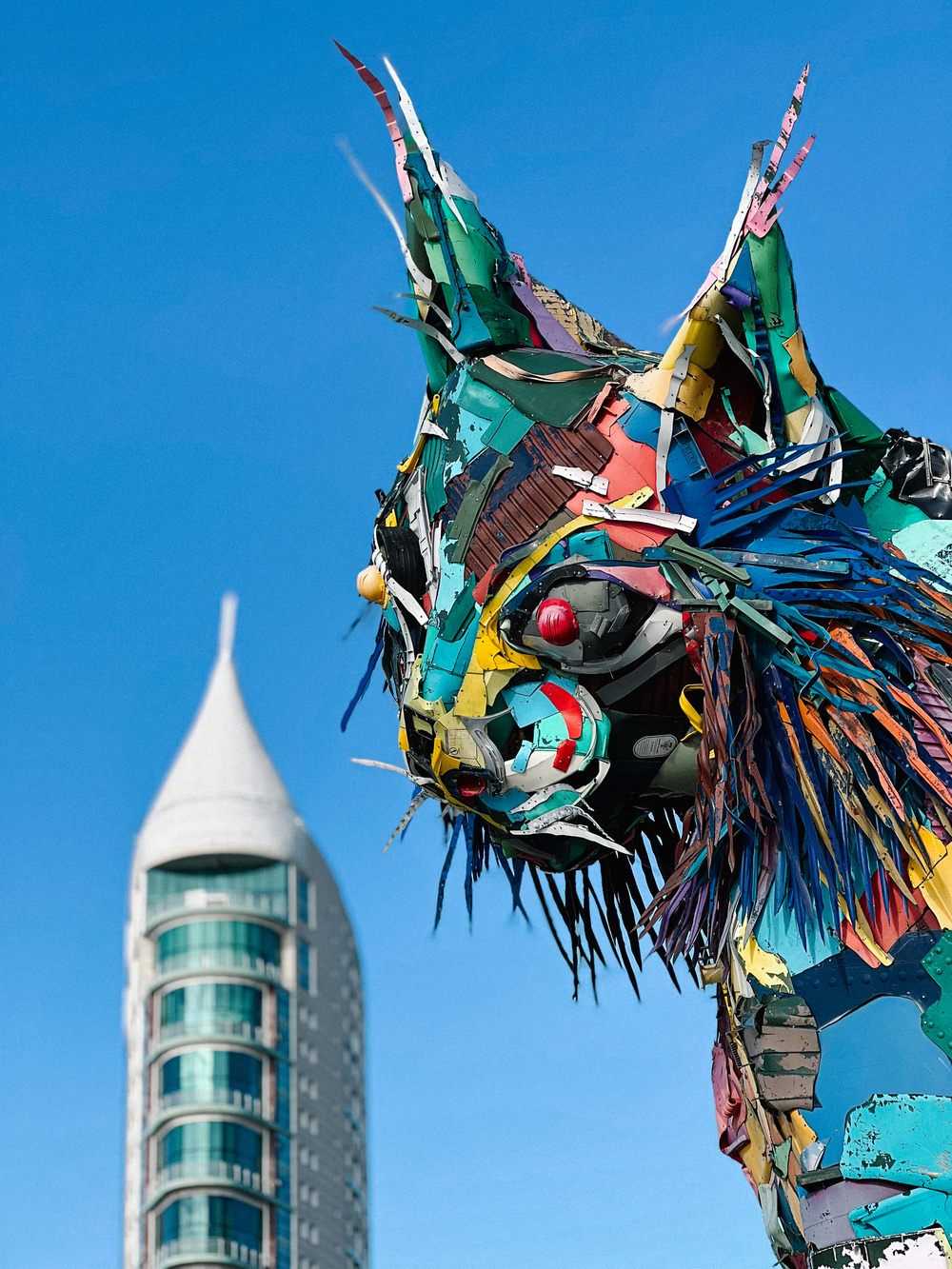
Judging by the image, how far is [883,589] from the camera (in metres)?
7.19

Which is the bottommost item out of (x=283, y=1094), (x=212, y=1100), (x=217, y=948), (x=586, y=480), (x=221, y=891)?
(x=586, y=480)

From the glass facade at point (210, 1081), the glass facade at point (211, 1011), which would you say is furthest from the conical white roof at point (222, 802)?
the glass facade at point (210, 1081)

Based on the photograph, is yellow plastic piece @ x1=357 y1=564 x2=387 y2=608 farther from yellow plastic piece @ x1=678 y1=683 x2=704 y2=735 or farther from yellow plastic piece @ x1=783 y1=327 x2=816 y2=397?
yellow plastic piece @ x1=783 y1=327 x2=816 y2=397

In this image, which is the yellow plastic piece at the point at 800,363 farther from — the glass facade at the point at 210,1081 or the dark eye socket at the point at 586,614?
the glass facade at the point at 210,1081

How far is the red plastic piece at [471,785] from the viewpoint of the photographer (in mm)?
7699

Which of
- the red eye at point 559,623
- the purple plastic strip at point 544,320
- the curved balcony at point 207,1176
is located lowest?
the red eye at point 559,623

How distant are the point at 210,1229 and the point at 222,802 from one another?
1128 centimetres

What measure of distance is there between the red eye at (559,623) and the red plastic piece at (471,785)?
29.0 inches

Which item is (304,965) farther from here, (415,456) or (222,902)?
(415,456)

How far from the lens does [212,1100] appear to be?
146ft

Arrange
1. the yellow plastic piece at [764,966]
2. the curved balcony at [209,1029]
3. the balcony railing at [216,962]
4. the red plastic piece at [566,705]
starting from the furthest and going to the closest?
1. the balcony railing at [216,962]
2. the curved balcony at [209,1029]
3. the red plastic piece at [566,705]
4. the yellow plastic piece at [764,966]

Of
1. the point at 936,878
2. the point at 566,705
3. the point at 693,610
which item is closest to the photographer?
the point at 936,878

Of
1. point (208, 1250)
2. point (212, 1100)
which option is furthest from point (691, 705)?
point (212, 1100)

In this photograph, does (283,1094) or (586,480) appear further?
(283,1094)
